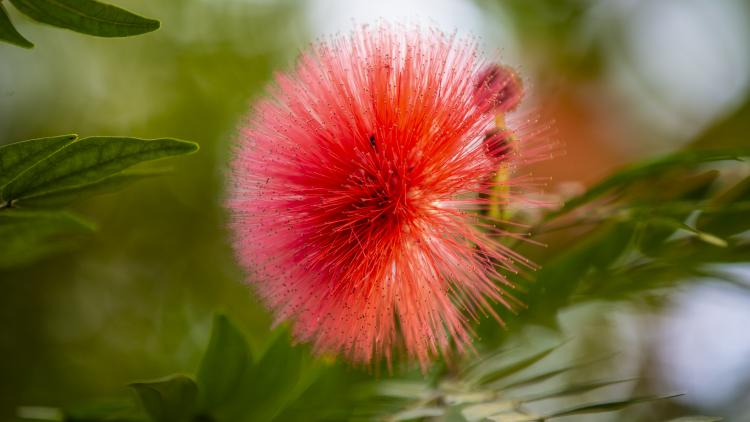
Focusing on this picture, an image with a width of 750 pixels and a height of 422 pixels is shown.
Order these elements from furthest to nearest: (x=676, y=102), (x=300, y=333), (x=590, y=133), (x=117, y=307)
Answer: (x=676, y=102) < (x=590, y=133) < (x=117, y=307) < (x=300, y=333)

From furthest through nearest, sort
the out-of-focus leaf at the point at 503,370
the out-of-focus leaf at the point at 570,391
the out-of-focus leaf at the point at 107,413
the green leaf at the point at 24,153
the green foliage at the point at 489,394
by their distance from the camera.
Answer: the out-of-focus leaf at the point at 503,370
the out-of-focus leaf at the point at 107,413
the out-of-focus leaf at the point at 570,391
the green foliage at the point at 489,394
the green leaf at the point at 24,153

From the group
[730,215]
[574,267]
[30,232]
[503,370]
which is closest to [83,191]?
[30,232]

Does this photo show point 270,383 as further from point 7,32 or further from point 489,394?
point 7,32

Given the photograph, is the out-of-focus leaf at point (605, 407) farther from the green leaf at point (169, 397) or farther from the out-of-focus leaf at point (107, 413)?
the out-of-focus leaf at point (107, 413)

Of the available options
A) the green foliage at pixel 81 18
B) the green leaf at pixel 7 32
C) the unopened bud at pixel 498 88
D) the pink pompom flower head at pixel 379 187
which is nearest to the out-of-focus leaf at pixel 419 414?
the pink pompom flower head at pixel 379 187

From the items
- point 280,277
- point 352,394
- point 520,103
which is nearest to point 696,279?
point 520,103

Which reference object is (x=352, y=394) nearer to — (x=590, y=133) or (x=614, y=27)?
(x=590, y=133)
